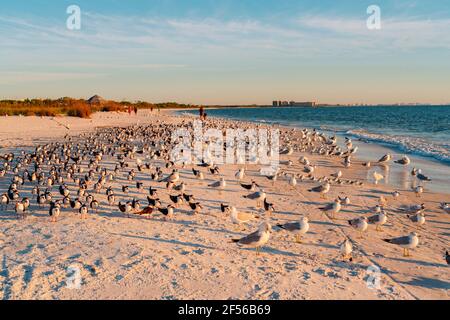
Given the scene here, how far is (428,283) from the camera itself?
931 centimetres

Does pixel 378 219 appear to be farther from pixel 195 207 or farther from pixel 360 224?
pixel 195 207

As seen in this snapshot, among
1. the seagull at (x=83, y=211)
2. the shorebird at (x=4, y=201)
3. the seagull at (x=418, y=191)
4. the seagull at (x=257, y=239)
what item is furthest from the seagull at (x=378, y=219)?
the shorebird at (x=4, y=201)

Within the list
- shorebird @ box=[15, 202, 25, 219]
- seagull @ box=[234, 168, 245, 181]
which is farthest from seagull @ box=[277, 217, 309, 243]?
shorebird @ box=[15, 202, 25, 219]

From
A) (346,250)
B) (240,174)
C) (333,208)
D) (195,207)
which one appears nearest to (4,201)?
(195,207)

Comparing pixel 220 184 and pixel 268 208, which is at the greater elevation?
pixel 220 184

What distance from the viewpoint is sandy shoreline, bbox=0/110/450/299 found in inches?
321

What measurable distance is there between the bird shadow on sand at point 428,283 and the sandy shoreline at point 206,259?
0.09ft

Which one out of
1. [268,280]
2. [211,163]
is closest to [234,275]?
[268,280]

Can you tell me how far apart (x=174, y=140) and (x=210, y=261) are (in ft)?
75.1

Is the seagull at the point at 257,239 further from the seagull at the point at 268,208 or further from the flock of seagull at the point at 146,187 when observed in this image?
the seagull at the point at 268,208

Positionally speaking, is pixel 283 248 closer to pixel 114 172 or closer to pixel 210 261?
pixel 210 261

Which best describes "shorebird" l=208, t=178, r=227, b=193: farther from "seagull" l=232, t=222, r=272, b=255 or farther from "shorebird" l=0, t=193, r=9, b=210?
"shorebird" l=0, t=193, r=9, b=210

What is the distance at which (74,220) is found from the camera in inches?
495

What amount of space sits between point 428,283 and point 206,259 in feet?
17.5
